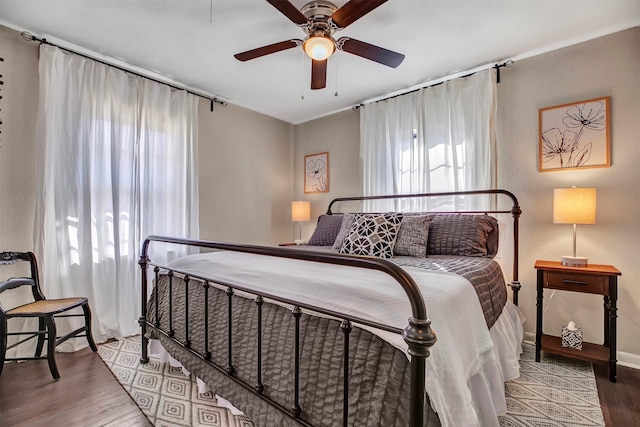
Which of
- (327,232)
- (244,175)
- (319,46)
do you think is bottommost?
(327,232)

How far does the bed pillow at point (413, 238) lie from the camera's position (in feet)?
7.88

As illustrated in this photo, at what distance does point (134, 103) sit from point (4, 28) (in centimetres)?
91

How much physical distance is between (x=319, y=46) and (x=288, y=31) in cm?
60

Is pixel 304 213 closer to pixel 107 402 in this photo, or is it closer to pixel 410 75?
pixel 410 75

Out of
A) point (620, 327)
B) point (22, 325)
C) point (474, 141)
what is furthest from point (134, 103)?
point (620, 327)

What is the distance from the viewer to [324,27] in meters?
1.90

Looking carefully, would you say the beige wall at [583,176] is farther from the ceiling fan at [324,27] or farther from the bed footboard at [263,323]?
the bed footboard at [263,323]

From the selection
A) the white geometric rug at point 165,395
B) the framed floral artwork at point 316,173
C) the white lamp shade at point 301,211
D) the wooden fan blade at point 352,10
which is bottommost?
the white geometric rug at point 165,395

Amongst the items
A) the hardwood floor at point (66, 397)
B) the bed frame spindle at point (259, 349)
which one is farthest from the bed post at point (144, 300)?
the bed frame spindle at point (259, 349)

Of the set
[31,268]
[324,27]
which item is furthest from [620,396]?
[31,268]

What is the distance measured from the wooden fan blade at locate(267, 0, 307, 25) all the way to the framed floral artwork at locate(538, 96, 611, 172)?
213 cm

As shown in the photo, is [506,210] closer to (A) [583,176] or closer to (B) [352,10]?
(A) [583,176]

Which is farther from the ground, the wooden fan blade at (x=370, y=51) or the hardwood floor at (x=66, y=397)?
the wooden fan blade at (x=370, y=51)

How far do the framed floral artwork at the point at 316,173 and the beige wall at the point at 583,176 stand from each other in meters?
2.04
